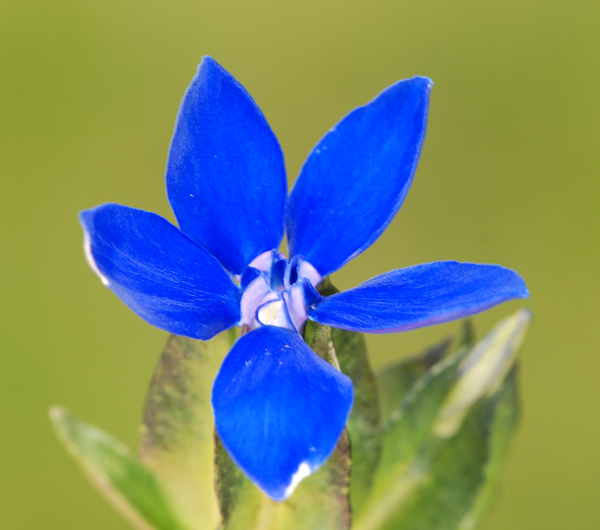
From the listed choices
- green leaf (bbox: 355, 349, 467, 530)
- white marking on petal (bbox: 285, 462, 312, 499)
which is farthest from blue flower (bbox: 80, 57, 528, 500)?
green leaf (bbox: 355, 349, 467, 530)

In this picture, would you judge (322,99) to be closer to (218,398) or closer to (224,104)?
(224,104)

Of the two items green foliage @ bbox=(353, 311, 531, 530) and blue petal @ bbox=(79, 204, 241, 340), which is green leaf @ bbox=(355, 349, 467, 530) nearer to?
green foliage @ bbox=(353, 311, 531, 530)

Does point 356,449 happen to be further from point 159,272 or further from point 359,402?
point 159,272

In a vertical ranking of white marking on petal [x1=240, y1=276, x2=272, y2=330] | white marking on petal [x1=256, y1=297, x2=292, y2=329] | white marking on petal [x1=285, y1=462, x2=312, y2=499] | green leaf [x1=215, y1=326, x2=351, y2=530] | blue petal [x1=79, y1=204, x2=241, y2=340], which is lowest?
green leaf [x1=215, y1=326, x2=351, y2=530]

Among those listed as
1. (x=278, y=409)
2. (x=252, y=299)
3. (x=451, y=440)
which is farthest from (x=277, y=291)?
(x=451, y=440)

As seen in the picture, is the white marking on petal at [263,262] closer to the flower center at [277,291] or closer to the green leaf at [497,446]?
the flower center at [277,291]

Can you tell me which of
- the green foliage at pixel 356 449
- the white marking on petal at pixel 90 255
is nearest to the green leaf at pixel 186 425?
the green foliage at pixel 356 449
